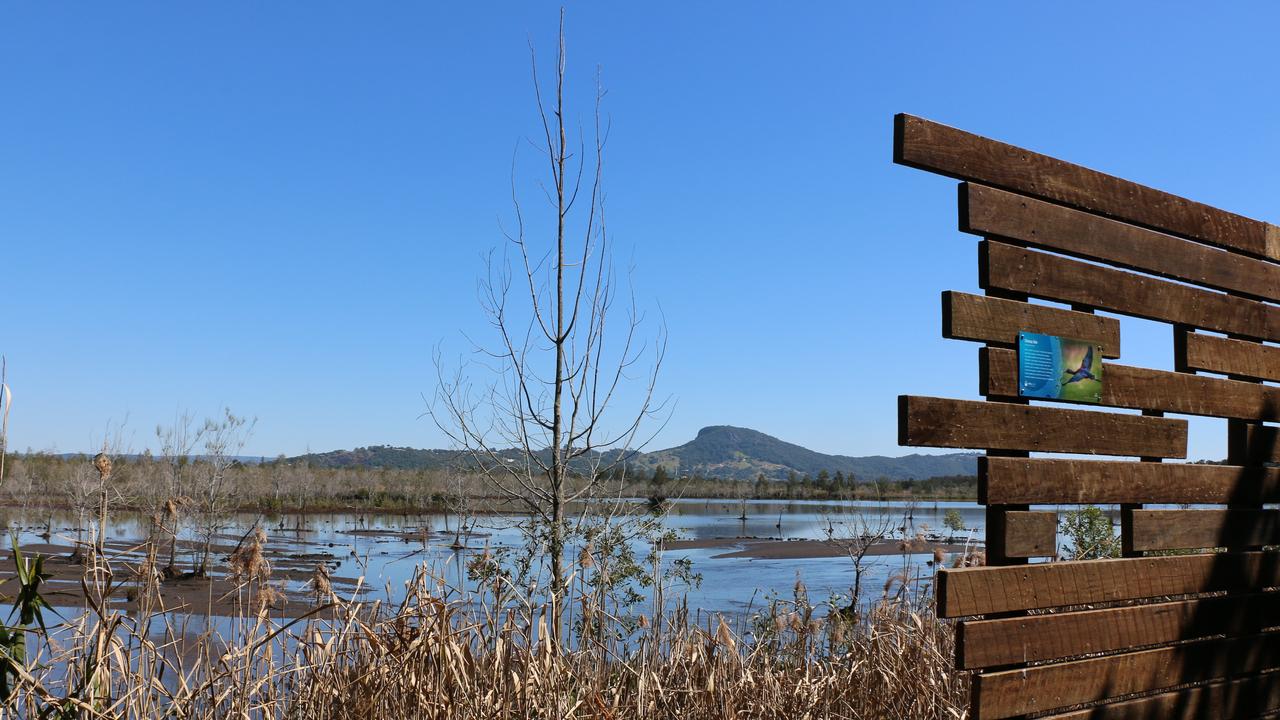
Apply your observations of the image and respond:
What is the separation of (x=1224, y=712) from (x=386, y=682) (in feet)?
10.7

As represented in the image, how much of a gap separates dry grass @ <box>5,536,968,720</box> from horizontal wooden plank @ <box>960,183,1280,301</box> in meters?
1.96

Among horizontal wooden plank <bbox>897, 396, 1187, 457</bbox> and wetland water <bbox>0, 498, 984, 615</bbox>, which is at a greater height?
horizontal wooden plank <bbox>897, 396, 1187, 457</bbox>

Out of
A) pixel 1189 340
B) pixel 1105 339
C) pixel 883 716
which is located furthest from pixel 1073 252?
pixel 883 716

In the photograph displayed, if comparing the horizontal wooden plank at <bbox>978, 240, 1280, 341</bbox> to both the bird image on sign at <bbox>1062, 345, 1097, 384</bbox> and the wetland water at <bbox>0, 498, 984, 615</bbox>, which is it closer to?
the bird image on sign at <bbox>1062, 345, 1097, 384</bbox>

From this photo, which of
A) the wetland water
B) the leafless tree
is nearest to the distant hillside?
the wetland water

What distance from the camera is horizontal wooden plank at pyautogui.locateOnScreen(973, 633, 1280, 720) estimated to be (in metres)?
3.01

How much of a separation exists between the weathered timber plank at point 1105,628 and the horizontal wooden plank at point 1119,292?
3.63ft

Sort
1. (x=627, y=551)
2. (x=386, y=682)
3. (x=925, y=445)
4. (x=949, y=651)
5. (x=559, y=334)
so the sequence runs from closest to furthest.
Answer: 1. (x=925, y=445)
2. (x=386, y=682)
3. (x=949, y=651)
4. (x=559, y=334)
5. (x=627, y=551)

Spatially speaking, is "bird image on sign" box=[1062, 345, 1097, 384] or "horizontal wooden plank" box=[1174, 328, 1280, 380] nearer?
"bird image on sign" box=[1062, 345, 1097, 384]

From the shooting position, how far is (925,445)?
3.01 meters

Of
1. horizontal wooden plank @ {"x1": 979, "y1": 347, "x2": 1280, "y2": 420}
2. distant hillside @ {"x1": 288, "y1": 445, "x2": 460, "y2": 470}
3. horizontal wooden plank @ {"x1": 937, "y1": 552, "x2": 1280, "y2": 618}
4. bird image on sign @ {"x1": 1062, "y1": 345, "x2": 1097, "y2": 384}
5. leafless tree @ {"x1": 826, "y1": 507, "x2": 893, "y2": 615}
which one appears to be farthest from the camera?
distant hillside @ {"x1": 288, "y1": 445, "x2": 460, "y2": 470}

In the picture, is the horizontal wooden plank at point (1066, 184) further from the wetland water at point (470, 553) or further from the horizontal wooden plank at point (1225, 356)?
the wetland water at point (470, 553)

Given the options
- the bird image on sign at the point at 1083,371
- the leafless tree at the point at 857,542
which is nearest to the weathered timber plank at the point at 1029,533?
the bird image on sign at the point at 1083,371

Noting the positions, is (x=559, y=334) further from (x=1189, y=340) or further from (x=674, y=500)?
(x=1189, y=340)
